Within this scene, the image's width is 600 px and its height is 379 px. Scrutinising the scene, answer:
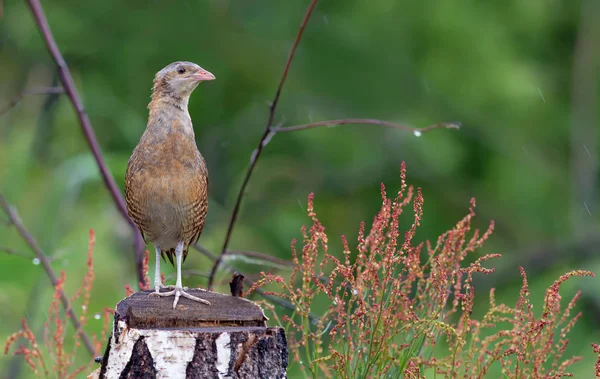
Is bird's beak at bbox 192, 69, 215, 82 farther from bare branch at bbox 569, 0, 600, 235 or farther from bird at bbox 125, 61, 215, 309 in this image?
bare branch at bbox 569, 0, 600, 235

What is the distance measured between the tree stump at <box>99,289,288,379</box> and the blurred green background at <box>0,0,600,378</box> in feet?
14.4

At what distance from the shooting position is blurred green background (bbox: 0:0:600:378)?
7.20 m

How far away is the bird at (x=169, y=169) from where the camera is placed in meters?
2.64

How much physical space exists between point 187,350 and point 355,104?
5.73 meters

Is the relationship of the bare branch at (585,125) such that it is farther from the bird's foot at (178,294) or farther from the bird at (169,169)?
the bird's foot at (178,294)

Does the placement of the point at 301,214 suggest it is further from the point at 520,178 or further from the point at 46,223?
the point at 46,223

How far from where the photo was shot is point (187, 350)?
2141mm

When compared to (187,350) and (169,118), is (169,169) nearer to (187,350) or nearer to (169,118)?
(169,118)

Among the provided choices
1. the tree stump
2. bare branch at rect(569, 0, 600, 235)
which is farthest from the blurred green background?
the tree stump

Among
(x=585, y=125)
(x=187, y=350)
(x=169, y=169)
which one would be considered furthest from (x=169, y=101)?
(x=585, y=125)

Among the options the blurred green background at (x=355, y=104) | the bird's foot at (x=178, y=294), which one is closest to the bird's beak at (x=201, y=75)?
the bird's foot at (x=178, y=294)

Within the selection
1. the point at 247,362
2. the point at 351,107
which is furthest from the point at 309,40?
the point at 247,362

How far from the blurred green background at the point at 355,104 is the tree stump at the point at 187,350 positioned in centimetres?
438

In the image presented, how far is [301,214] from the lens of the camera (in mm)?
7648
